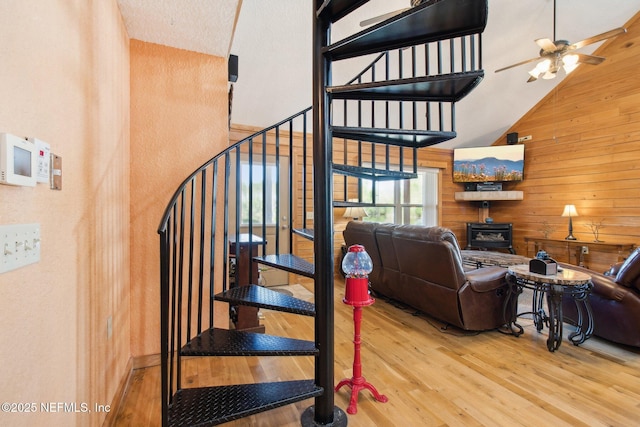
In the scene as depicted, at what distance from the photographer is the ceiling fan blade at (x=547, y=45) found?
320 centimetres

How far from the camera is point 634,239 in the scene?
15.3ft

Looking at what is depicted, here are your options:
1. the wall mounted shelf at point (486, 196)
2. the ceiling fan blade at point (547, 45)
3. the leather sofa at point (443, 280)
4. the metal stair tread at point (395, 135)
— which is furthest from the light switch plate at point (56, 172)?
the wall mounted shelf at point (486, 196)

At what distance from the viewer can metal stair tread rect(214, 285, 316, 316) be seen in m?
1.64

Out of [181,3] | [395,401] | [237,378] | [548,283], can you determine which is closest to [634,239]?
[548,283]

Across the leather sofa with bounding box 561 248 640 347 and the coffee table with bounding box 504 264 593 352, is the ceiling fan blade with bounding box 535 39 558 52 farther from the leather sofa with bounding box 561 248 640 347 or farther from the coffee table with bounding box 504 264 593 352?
the coffee table with bounding box 504 264 593 352

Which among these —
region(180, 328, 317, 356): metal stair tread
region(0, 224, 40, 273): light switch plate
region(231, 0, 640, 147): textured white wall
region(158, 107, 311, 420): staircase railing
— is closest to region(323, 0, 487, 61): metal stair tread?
region(158, 107, 311, 420): staircase railing

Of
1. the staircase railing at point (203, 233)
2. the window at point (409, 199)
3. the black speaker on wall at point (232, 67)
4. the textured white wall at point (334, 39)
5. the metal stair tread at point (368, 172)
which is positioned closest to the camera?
the staircase railing at point (203, 233)

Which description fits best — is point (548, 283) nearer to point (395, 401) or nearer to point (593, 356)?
point (593, 356)

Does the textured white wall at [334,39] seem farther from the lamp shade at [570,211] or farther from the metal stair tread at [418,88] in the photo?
the lamp shade at [570,211]

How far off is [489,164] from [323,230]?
6.00 m

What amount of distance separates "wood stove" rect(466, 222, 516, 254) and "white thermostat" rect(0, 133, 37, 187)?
22.4 feet

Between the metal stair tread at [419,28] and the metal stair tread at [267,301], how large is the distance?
1.43m

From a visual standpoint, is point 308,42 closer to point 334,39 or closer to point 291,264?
point 334,39

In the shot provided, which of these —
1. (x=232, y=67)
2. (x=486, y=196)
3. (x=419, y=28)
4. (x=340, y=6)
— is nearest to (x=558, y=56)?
(x=419, y=28)
